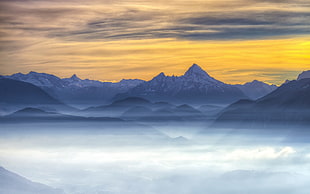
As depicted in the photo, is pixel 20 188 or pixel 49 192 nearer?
pixel 20 188

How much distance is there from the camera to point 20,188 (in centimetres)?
17700

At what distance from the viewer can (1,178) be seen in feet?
601

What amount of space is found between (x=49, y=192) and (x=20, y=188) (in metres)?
16.3

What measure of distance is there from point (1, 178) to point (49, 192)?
1928 cm

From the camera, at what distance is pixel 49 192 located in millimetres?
190875

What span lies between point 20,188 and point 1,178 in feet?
36.2
